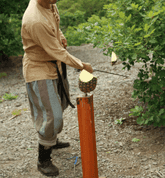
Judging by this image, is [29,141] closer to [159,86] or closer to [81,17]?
[159,86]

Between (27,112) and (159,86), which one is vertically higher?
(159,86)

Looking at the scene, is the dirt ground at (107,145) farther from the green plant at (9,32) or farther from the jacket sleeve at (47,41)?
the green plant at (9,32)

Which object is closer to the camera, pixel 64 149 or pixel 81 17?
pixel 64 149

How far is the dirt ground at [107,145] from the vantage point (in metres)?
2.56

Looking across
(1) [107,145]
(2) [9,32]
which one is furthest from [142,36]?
(2) [9,32]

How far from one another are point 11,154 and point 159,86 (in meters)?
2.08

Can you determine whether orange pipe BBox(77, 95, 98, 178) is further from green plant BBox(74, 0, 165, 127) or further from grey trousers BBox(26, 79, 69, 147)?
green plant BBox(74, 0, 165, 127)

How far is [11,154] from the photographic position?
2.96 m

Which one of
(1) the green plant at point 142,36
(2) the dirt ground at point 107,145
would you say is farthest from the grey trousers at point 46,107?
(1) the green plant at point 142,36

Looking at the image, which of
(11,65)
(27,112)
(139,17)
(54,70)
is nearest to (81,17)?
(11,65)

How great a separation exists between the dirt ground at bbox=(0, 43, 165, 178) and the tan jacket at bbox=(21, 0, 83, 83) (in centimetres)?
113

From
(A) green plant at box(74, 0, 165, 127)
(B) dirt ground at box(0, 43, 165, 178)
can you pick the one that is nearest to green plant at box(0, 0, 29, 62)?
(B) dirt ground at box(0, 43, 165, 178)

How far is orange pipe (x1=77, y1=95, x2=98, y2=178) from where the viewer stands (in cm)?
188

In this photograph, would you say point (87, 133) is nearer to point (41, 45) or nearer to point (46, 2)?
point (41, 45)
